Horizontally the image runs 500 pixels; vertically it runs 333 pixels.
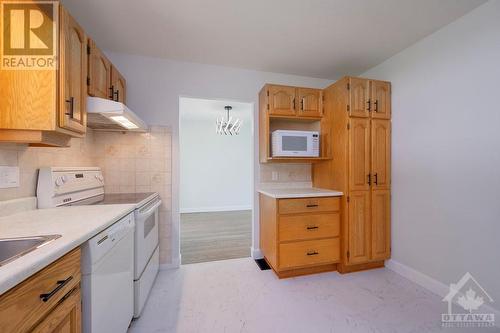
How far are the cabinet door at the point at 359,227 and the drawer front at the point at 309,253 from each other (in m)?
0.16

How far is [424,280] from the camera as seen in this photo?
6.55 ft

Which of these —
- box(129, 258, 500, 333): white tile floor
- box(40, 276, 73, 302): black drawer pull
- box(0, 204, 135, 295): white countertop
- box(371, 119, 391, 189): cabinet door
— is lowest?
box(129, 258, 500, 333): white tile floor

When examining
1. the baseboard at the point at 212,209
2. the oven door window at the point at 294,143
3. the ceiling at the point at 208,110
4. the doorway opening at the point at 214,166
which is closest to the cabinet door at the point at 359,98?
the oven door window at the point at 294,143

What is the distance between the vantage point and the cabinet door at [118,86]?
6.39ft

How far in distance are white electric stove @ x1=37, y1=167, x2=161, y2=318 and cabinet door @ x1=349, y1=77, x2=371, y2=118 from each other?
232cm

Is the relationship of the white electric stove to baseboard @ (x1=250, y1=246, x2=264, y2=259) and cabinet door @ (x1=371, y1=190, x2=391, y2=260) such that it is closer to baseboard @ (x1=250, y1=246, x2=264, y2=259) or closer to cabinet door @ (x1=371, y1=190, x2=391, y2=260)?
baseboard @ (x1=250, y1=246, x2=264, y2=259)

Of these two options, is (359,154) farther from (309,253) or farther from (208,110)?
(208,110)

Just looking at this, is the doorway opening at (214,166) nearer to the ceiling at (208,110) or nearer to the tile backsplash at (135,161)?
the ceiling at (208,110)

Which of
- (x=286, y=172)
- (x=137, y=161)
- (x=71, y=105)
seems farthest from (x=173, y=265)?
(x=71, y=105)

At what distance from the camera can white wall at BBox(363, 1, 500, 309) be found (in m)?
1.56

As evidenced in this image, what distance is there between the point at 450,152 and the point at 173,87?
2.94 m

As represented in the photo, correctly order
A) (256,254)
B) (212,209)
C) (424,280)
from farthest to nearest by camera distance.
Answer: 1. (212,209)
2. (256,254)
3. (424,280)

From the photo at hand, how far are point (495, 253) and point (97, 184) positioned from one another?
3.51 meters

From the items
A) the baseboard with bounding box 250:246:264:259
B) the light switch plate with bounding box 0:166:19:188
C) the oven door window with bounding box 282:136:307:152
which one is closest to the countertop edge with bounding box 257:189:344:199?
the oven door window with bounding box 282:136:307:152
